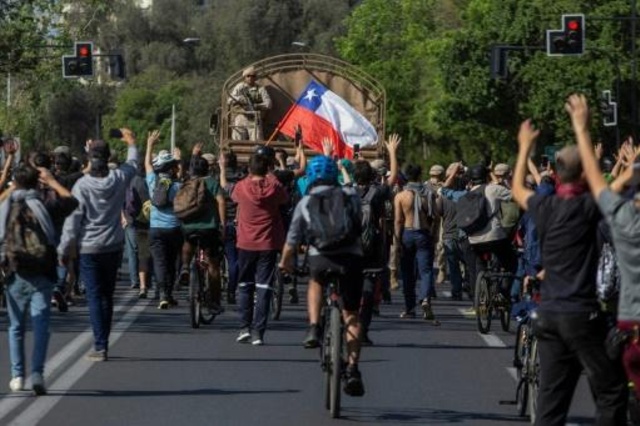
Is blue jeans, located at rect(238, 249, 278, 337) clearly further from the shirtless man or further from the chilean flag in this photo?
the chilean flag

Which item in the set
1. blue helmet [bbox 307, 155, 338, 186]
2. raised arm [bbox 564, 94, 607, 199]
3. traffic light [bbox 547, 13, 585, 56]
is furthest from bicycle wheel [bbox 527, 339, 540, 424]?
traffic light [bbox 547, 13, 585, 56]

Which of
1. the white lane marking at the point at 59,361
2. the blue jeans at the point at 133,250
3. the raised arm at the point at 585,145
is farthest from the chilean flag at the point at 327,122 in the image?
the raised arm at the point at 585,145

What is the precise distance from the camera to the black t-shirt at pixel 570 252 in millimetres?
9383

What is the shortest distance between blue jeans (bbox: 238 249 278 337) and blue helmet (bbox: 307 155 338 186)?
408 centimetres

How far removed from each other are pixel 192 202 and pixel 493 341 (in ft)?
10.8

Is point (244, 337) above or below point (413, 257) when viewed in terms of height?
below

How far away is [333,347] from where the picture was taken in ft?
39.9

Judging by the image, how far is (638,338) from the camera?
354 inches

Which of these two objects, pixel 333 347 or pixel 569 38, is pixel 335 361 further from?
pixel 569 38

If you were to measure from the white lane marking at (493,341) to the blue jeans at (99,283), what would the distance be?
401 centimetres

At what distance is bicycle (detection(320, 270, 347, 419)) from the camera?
477 inches

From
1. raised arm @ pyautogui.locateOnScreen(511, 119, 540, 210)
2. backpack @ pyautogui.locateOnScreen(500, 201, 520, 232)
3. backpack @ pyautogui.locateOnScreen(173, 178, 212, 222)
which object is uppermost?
raised arm @ pyautogui.locateOnScreen(511, 119, 540, 210)

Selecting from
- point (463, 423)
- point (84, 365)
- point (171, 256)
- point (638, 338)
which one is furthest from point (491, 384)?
point (171, 256)

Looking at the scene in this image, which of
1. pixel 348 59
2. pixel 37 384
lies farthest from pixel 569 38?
pixel 348 59
